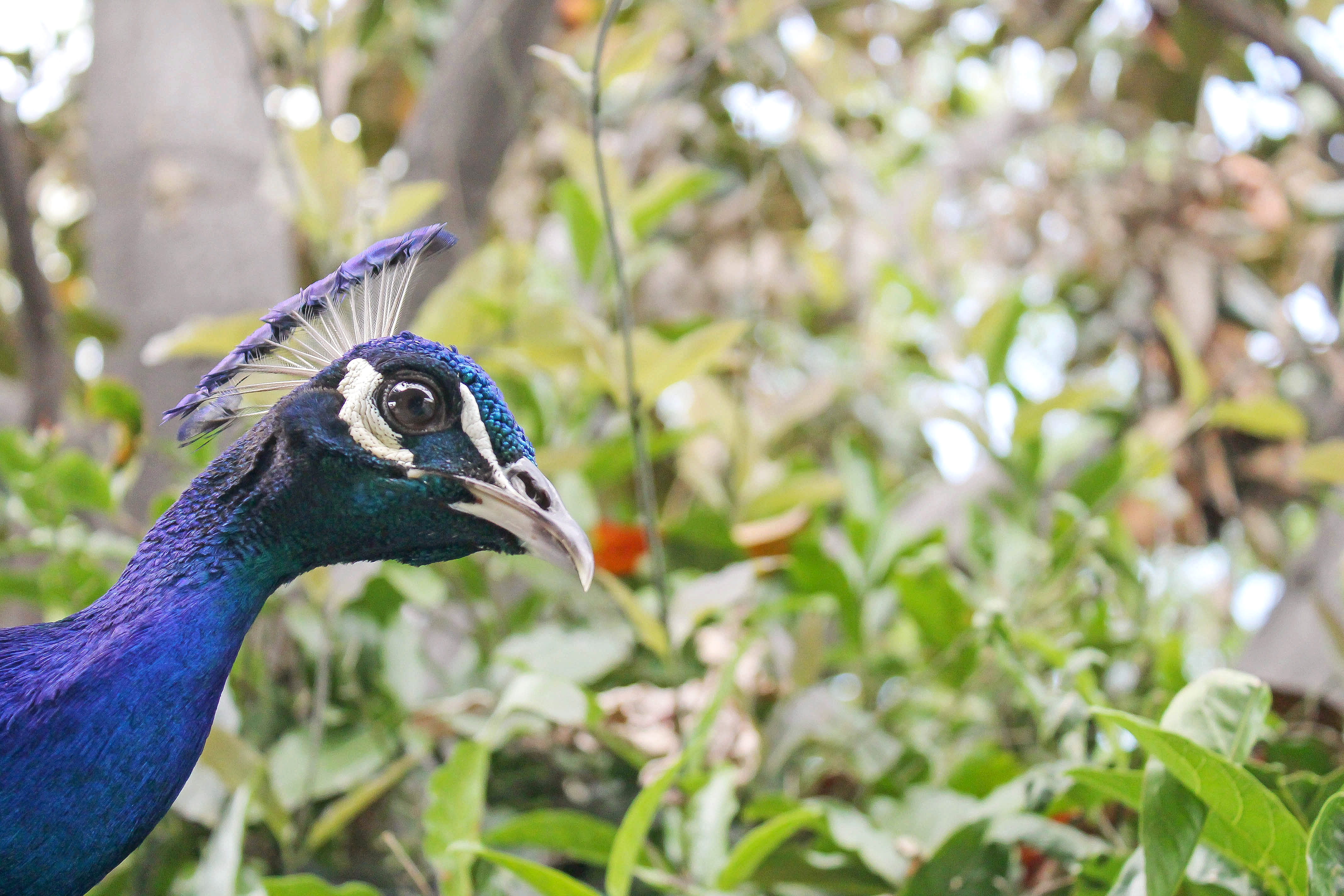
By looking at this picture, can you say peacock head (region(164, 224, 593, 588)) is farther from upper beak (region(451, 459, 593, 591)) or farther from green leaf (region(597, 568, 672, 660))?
green leaf (region(597, 568, 672, 660))

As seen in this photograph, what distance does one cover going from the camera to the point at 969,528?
1538 mm

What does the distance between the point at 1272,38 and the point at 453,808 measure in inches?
66.3

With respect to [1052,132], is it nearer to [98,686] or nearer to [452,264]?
[452,264]

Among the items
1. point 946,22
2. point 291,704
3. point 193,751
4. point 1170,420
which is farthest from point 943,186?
point 193,751

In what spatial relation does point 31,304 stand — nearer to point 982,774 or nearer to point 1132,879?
point 982,774

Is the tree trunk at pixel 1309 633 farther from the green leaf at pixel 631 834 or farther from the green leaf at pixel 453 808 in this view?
the green leaf at pixel 453 808

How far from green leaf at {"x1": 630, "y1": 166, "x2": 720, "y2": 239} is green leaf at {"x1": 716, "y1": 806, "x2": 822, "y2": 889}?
88 centimetres

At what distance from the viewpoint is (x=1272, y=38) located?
168 cm

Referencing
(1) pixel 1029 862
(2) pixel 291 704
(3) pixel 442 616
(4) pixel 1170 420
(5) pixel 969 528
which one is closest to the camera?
(1) pixel 1029 862

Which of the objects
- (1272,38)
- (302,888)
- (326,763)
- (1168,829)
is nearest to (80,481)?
(326,763)

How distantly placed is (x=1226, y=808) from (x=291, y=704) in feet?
3.02

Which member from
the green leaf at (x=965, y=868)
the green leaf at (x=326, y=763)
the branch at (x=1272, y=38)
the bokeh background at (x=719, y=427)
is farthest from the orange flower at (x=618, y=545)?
the branch at (x=1272, y=38)

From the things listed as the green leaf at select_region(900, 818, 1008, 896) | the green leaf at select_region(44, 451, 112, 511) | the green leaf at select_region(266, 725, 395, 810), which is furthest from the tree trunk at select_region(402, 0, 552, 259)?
the green leaf at select_region(900, 818, 1008, 896)

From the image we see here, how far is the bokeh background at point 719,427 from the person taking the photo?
1006mm
